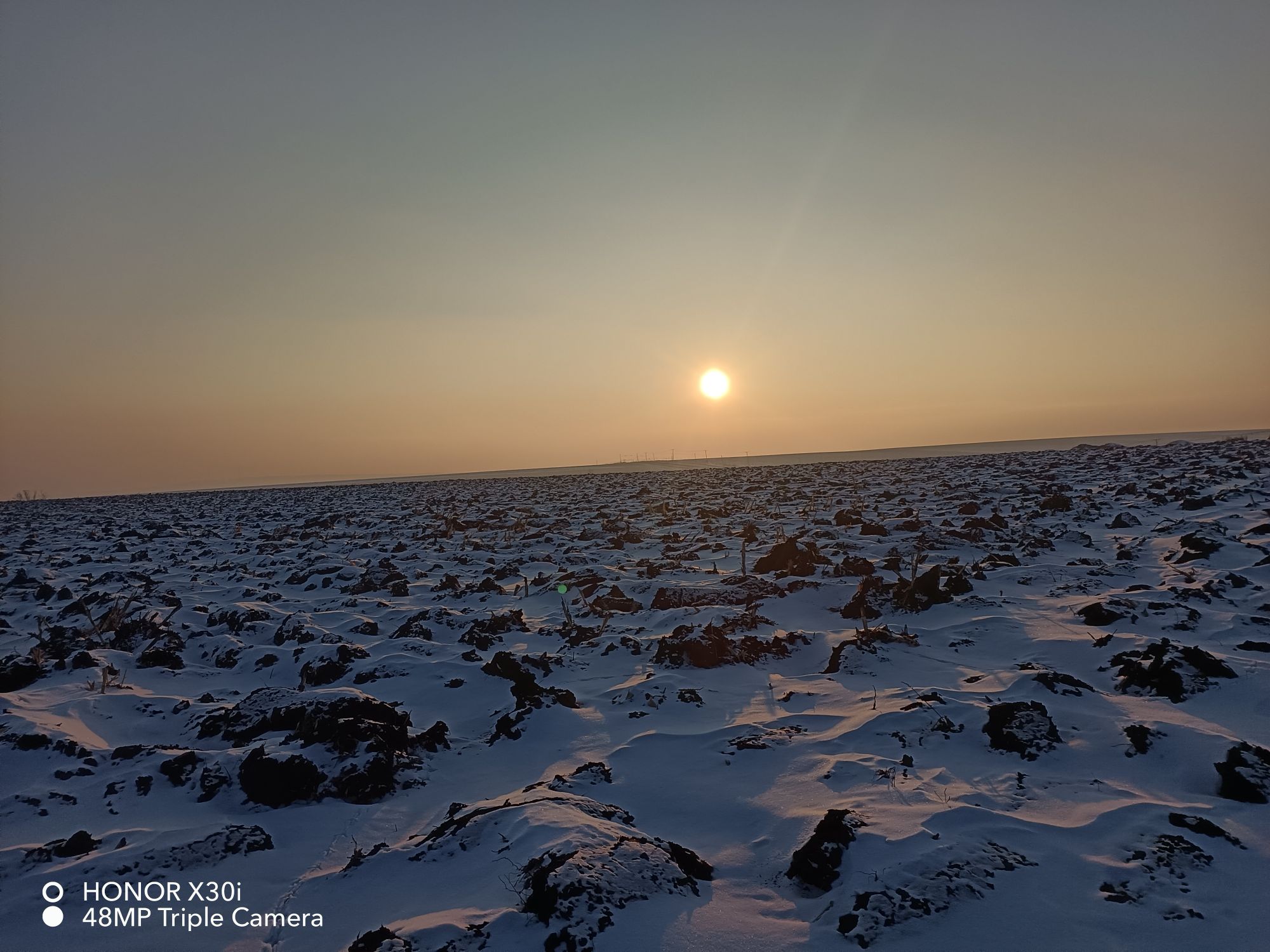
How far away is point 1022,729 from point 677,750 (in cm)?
252

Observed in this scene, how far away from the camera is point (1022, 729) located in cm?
490

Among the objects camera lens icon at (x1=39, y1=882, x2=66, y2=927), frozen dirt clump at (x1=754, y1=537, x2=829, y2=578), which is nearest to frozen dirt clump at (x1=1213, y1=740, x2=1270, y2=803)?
frozen dirt clump at (x1=754, y1=537, x2=829, y2=578)

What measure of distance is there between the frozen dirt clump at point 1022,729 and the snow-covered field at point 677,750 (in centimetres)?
2

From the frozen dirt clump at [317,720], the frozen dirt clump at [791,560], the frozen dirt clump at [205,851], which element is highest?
the frozen dirt clump at [791,560]

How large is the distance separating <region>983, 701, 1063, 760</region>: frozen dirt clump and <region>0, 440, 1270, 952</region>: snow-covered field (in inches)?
0.8

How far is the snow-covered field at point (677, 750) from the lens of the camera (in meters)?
3.28

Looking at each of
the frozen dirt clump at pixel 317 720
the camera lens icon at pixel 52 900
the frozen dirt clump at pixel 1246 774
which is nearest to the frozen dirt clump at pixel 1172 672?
the frozen dirt clump at pixel 1246 774

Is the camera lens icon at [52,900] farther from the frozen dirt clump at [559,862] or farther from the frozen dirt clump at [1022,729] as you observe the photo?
the frozen dirt clump at [1022,729]

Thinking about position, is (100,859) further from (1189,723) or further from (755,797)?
(1189,723)

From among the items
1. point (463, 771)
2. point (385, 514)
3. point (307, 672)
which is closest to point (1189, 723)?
point (463, 771)

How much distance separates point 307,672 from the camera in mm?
7246

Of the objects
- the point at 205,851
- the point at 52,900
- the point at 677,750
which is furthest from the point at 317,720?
the point at 677,750

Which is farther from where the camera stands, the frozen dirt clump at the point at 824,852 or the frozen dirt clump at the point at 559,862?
the frozen dirt clump at the point at 824,852

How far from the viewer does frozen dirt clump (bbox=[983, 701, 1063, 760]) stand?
4758mm
